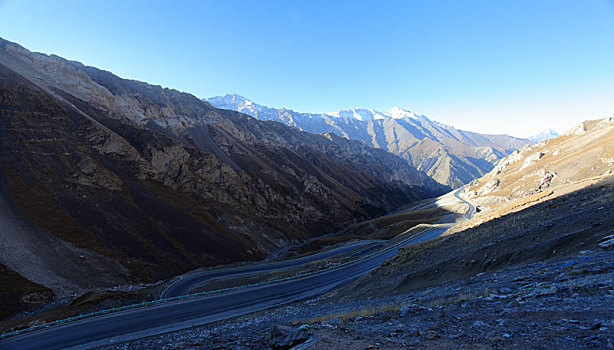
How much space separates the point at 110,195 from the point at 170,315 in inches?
1831

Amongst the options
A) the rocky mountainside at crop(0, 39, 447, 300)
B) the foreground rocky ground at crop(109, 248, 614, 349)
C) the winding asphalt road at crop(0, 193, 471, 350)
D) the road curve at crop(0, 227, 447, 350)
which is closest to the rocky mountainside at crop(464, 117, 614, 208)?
the winding asphalt road at crop(0, 193, 471, 350)

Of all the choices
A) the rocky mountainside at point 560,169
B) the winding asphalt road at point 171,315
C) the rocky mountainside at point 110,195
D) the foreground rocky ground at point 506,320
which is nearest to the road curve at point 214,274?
the rocky mountainside at point 110,195

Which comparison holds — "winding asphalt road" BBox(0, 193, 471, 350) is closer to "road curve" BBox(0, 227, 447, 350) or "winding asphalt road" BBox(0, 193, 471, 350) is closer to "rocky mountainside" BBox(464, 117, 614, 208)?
"road curve" BBox(0, 227, 447, 350)

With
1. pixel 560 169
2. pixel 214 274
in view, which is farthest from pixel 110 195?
pixel 560 169

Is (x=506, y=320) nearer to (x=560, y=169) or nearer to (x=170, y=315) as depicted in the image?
(x=170, y=315)

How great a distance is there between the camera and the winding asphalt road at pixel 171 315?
23344mm

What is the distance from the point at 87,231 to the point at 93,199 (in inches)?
402

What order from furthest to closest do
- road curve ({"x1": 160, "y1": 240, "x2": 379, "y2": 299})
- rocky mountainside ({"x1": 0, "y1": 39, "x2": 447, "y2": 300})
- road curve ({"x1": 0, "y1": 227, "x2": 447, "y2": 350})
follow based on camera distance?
rocky mountainside ({"x1": 0, "y1": 39, "x2": 447, "y2": 300}) < road curve ({"x1": 160, "y1": 240, "x2": 379, "y2": 299}) < road curve ({"x1": 0, "y1": 227, "x2": 447, "y2": 350})

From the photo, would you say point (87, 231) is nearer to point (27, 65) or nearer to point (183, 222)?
point (183, 222)

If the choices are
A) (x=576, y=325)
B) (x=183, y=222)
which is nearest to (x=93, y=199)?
(x=183, y=222)

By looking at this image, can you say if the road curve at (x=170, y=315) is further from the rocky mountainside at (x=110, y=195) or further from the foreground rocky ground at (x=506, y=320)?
the rocky mountainside at (x=110, y=195)

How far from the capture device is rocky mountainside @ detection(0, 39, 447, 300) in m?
47.1

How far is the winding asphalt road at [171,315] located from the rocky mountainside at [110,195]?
62.4 feet

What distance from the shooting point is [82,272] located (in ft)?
143
